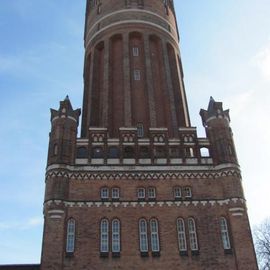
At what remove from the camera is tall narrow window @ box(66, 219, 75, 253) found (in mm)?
26959

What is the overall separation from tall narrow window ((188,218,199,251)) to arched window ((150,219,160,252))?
224cm

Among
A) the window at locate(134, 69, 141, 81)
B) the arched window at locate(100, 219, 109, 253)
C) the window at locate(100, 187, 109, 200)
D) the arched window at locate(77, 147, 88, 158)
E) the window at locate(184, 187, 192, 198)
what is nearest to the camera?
the arched window at locate(100, 219, 109, 253)

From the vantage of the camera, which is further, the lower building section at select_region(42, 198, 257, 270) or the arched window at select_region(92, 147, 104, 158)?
the arched window at select_region(92, 147, 104, 158)

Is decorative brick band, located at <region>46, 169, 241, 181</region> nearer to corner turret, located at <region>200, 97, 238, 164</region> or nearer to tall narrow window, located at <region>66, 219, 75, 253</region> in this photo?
corner turret, located at <region>200, 97, 238, 164</region>

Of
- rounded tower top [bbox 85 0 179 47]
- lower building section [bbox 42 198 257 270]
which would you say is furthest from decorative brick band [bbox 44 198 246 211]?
rounded tower top [bbox 85 0 179 47]

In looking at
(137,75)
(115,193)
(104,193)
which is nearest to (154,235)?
(115,193)

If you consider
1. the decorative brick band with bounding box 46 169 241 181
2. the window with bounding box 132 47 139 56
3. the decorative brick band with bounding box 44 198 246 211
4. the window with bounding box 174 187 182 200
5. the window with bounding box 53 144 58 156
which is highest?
the window with bounding box 132 47 139 56

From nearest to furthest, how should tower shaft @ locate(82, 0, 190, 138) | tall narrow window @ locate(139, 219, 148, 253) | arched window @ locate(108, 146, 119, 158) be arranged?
tall narrow window @ locate(139, 219, 148, 253), arched window @ locate(108, 146, 119, 158), tower shaft @ locate(82, 0, 190, 138)

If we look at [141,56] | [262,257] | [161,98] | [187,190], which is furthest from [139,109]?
[262,257]

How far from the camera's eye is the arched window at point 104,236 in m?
27.2

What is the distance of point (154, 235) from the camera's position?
28047 mm

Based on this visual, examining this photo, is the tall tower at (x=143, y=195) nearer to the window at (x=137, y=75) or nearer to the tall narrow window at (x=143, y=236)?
the tall narrow window at (x=143, y=236)

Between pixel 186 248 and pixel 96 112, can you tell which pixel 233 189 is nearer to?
pixel 186 248

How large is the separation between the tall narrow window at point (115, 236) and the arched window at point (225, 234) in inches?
275
